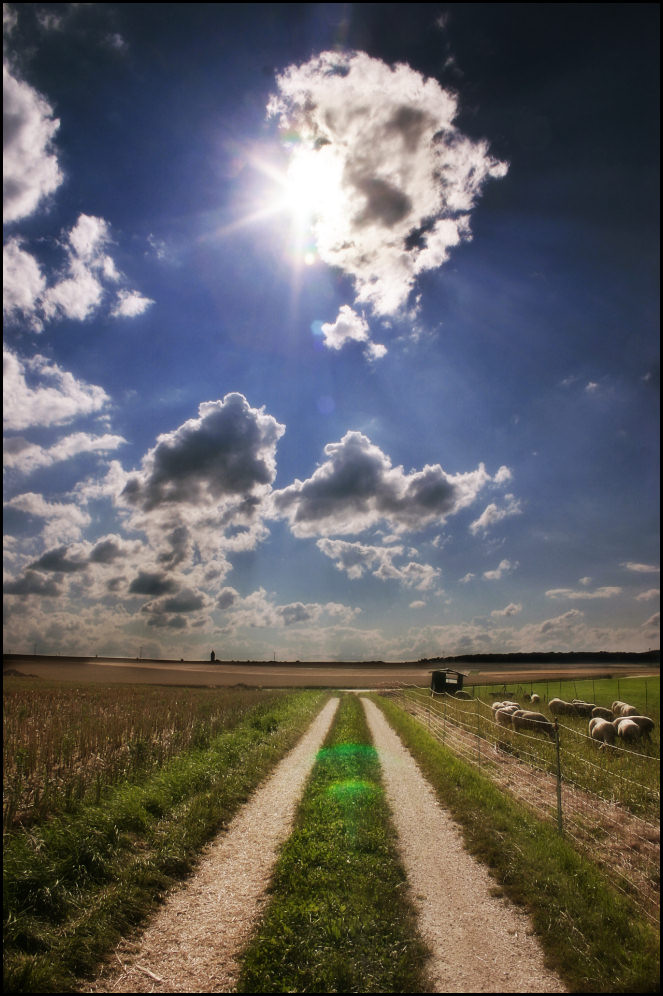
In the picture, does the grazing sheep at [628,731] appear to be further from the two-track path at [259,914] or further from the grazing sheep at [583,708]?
the two-track path at [259,914]

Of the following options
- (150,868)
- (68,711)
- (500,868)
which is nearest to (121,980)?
(150,868)

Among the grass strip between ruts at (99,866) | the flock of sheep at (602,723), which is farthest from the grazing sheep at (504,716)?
the grass strip between ruts at (99,866)

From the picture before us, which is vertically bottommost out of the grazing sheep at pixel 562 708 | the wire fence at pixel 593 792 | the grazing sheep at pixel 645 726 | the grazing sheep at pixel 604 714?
the grazing sheep at pixel 562 708

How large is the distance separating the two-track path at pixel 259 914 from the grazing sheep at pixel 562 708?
22.2 meters

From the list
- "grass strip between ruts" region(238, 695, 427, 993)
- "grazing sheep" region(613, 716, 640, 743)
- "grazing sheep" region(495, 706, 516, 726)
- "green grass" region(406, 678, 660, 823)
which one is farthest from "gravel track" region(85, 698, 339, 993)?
"grazing sheep" region(495, 706, 516, 726)

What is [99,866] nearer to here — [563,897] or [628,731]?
[563,897]

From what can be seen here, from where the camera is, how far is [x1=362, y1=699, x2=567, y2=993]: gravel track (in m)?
5.47

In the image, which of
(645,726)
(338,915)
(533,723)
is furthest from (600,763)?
(338,915)

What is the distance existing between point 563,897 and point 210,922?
16.8 ft

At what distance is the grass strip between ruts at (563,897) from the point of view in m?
5.50

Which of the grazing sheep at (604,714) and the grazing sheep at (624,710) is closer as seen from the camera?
the grazing sheep at (624,710)

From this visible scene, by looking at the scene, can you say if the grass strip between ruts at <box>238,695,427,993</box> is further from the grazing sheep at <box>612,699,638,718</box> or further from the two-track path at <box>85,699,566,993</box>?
the grazing sheep at <box>612,699,638,718</box>

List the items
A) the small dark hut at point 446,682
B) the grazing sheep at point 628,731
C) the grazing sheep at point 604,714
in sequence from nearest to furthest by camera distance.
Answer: the grazing sheep at point 628,731 < the grazing sheep at point 604,714 < the small dark hut at point 446,682

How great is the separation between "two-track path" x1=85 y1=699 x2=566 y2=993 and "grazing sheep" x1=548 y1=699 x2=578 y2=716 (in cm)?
Answer: 2220
